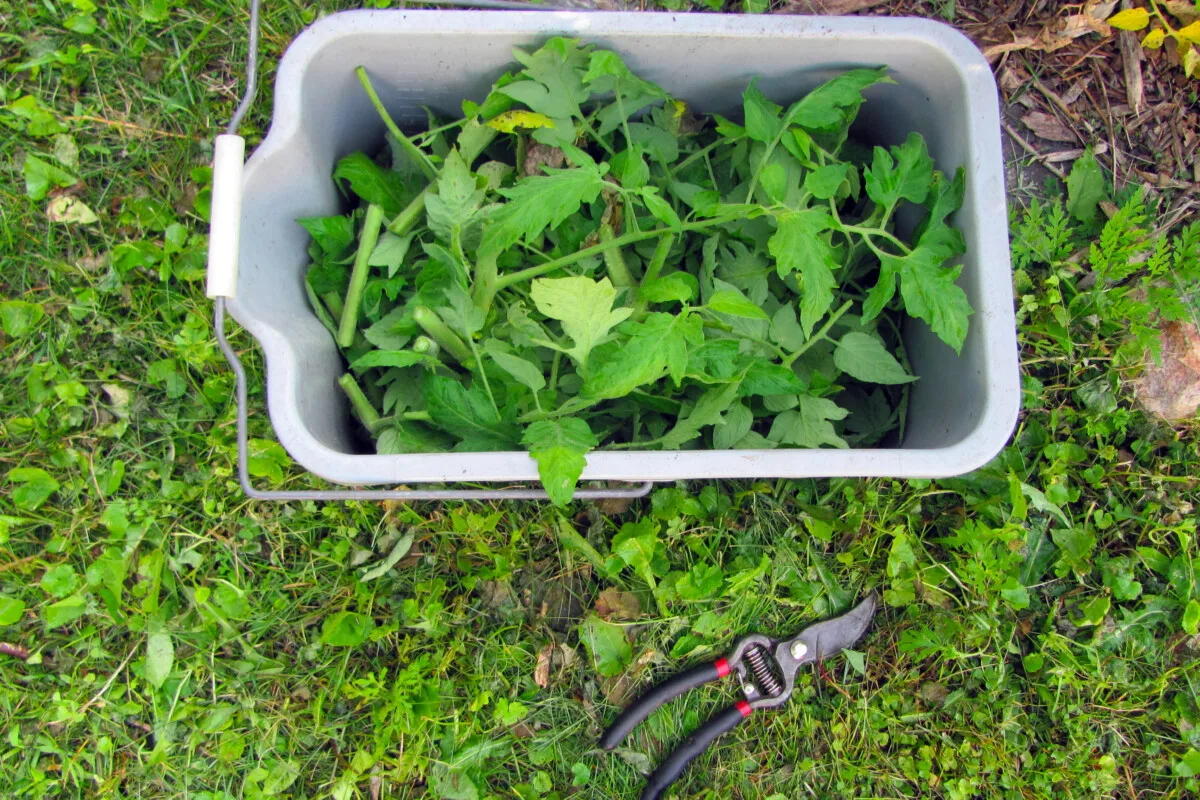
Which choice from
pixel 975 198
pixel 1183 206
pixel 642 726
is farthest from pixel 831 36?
pixel 642 726

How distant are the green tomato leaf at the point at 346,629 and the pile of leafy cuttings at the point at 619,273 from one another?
16.2 inches

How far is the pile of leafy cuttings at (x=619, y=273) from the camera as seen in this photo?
1047mm

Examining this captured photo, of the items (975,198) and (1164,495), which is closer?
(975,198)

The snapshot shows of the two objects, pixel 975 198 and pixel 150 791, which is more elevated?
pixel 975 198

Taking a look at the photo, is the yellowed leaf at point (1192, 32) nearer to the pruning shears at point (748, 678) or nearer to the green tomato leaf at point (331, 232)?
the pruning shears at point (748, 678)

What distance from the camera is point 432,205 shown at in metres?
1.10

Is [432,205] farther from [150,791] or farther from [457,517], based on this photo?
[150,791]

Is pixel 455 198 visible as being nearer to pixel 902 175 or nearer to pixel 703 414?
pixel 703 414

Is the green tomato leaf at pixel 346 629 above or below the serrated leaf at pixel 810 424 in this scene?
below

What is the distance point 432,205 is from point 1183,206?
4.32 ft

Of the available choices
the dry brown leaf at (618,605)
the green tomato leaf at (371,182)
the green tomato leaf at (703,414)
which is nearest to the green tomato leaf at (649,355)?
the green tomato leaf at (703,414)

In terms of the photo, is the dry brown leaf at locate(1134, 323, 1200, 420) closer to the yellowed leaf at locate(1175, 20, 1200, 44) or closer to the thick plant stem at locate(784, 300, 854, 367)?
the yellowed leaf at locate(1175, 20, 1200, 44)

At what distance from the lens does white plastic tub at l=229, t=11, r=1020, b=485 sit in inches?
41.6

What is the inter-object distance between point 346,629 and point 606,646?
427 mm
